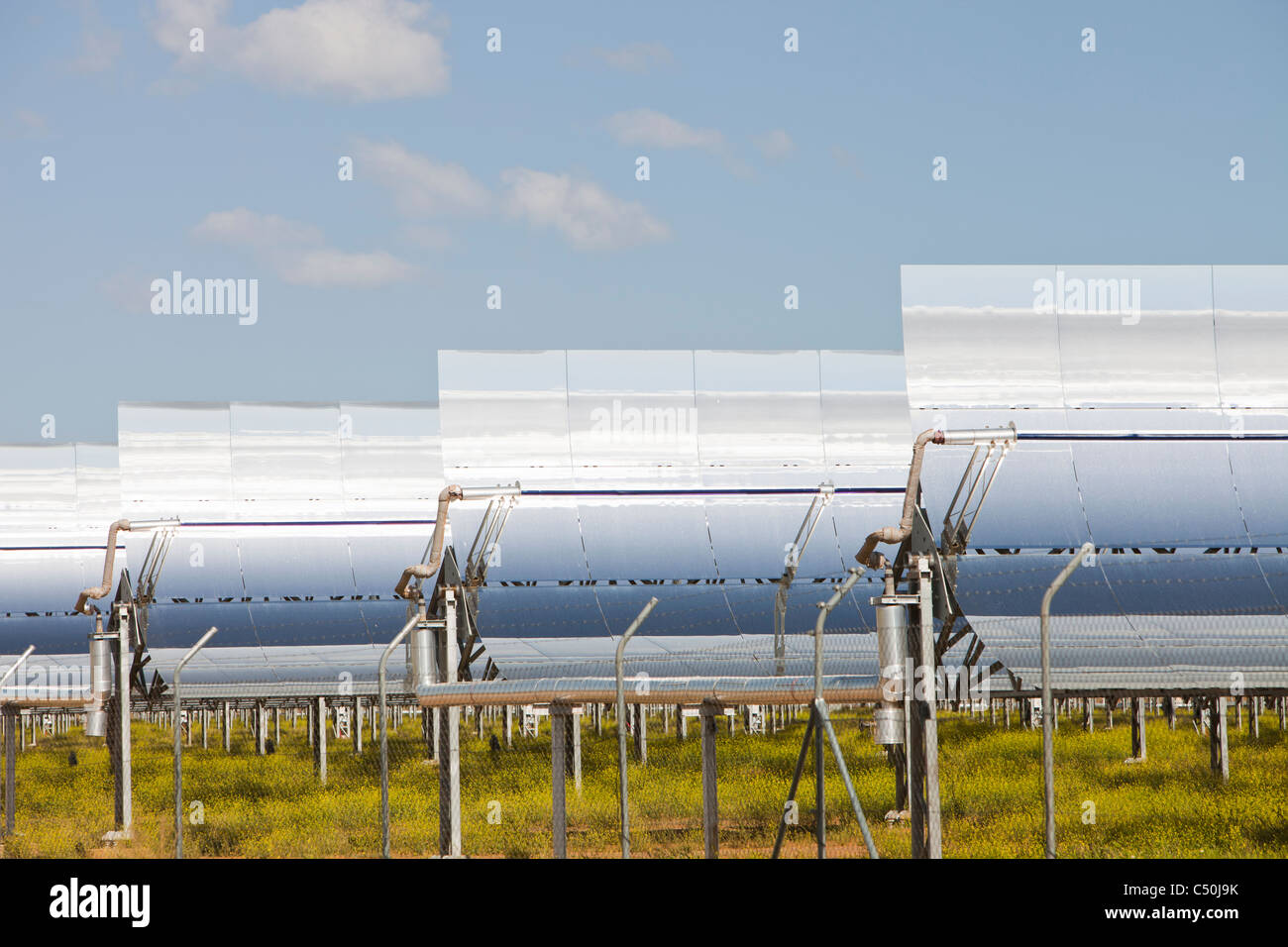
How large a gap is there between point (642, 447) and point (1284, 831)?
1136cm

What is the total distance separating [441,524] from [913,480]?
7.41 meters

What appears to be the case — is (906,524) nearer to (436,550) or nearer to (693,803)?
(436,550)

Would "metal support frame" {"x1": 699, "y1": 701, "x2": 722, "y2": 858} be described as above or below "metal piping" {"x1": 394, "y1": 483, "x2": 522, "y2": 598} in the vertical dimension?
below

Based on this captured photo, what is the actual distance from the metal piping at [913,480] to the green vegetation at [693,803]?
10.8ft

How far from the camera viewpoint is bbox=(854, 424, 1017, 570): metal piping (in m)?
15.2

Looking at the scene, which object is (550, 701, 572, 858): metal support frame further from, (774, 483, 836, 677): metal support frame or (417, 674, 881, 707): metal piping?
(774, 483, 836, 677): metal support frame

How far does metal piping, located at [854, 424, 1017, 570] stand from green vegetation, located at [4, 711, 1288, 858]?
331cm

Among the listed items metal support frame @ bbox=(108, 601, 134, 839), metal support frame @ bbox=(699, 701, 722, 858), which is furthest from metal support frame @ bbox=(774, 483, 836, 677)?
metal support frame @ bbox=(108, 601, 134, 839)

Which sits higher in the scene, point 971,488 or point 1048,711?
point 971,488

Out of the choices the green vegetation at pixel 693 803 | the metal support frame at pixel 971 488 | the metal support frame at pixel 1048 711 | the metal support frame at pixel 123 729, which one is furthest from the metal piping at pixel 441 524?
the metal support frame at pixel 1048 711

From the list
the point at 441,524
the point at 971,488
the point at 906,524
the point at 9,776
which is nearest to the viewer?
the point at 906,524

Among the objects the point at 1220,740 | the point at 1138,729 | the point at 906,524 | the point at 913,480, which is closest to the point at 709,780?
the point at 906,524

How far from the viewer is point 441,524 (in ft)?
69.0
